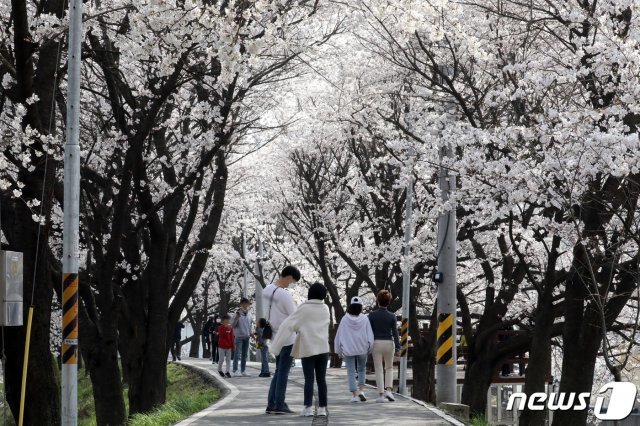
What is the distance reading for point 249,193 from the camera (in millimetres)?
40969

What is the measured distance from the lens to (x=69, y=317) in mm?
12141

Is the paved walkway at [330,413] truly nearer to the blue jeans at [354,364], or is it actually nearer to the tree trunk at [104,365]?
the blue jeans at [354,364]

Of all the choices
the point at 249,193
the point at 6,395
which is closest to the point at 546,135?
the point at 6,395

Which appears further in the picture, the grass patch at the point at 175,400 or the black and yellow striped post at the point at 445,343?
the black and yellow striped post at the point at 445,343

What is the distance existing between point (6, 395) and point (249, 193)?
27096 millimetres

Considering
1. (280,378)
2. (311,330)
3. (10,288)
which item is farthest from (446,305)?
(10,288)

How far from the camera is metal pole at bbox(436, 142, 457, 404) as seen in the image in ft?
60.5

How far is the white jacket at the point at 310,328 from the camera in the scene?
1281cm

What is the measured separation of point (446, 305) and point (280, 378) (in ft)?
19.8

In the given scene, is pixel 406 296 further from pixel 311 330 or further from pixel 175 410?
pixel 311 330

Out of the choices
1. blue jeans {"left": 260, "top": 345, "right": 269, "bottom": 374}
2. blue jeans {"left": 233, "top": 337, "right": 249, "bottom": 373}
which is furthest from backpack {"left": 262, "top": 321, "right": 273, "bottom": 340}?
blue jeans {"left": 233, "top": 337, "right": 249, "bottom": 373}

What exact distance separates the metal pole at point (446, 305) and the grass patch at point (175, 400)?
154 inches

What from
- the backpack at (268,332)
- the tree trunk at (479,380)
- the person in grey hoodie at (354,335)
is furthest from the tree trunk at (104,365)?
the tree trunk at (479,380)

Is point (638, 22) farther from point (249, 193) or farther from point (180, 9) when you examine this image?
point (249, 193)
